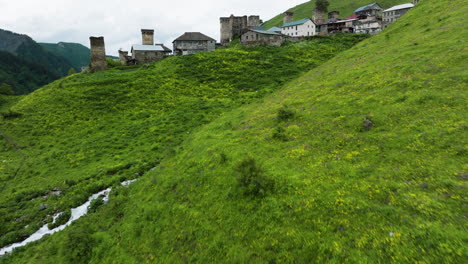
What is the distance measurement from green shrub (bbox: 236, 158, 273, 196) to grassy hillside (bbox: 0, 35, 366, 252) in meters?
13.1

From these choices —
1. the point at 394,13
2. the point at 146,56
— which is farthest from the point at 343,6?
the point at 146,56

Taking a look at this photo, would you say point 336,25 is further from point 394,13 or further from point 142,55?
point 142,55

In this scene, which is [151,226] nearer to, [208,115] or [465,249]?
[465,249]

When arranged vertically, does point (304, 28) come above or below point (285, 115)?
above

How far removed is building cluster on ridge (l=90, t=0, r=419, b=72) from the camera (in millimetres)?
71625

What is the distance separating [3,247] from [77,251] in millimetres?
7200

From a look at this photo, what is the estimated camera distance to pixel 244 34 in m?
83.9

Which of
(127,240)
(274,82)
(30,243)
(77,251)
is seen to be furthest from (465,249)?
(274,82)

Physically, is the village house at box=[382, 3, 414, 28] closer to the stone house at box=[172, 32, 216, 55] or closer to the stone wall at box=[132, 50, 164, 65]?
the stone house at box=[172, 32, 216, 55]

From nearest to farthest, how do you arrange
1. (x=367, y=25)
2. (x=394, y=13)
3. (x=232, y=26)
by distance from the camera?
(x=367, y=25)
(x=232, y=26)
(x=394, y=13)

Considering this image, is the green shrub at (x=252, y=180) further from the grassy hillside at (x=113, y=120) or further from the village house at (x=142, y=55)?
the village house at (x=142, y=55)

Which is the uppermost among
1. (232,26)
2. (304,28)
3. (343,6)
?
(343,6)

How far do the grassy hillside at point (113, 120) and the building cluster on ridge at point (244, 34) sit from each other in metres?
7.33

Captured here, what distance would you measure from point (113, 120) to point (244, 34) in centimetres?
6171
